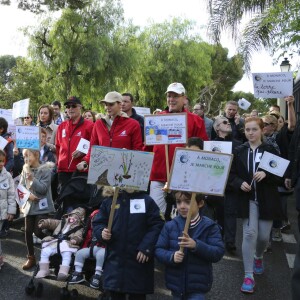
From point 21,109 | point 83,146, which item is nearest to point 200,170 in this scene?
point 83,146

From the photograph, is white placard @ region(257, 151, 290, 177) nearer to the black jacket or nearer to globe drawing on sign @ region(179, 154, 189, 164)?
the black jacket

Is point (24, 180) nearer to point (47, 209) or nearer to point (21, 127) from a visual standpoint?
point (47, 209)

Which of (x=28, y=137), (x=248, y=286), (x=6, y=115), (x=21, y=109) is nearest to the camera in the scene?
(x=248, y=286)

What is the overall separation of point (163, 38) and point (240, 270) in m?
35.2

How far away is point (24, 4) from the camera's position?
18.1 metres

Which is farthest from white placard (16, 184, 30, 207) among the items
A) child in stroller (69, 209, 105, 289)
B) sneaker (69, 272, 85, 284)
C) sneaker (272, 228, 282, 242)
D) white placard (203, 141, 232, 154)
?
sneaker (272, 228, 282, 242)

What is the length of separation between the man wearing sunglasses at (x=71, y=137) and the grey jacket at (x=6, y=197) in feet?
2.50

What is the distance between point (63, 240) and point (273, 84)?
3.76 meters

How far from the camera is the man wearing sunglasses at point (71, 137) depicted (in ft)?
21.3

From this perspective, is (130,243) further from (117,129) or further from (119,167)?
(117,129)

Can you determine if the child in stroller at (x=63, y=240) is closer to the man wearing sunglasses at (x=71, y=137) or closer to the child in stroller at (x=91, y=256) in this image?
the child in stroller at (x=91, y=256)

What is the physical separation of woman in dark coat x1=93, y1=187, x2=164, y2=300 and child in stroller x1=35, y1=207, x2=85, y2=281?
0.75m

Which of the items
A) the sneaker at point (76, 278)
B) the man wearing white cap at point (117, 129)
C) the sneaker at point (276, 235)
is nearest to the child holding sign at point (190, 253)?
the sneaker at point (76, 278)

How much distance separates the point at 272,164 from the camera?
16.9 feet
